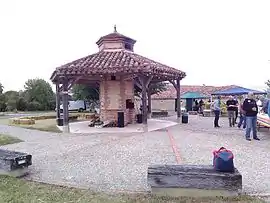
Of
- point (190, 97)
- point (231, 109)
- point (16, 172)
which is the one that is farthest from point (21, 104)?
point (16, 172)

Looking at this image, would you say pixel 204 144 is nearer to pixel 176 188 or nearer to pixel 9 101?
pixel 176 188

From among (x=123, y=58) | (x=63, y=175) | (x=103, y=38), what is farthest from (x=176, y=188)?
(x=103, y=38)

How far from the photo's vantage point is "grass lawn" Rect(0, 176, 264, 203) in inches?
193

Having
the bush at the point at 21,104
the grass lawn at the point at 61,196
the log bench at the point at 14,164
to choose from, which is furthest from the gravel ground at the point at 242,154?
the bush at the point at 21,104

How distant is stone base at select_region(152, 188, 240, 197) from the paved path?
20.5 inches

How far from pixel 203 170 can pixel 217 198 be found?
47 centimetres

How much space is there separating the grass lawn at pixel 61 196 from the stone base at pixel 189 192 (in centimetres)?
10

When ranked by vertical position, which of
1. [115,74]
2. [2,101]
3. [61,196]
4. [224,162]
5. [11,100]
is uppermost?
[115,74]

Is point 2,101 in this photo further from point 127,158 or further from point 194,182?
point 194,182

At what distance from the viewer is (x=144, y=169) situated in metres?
7.08

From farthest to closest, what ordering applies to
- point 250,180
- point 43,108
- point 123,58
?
point 43,108 → point 123,58 → point 250,180

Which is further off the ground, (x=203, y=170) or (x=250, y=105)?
(x=250, y=105)

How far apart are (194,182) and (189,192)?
18cm

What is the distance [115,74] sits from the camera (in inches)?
648
